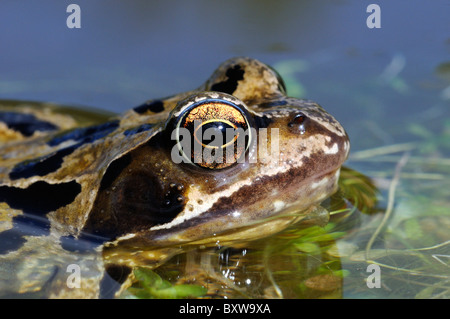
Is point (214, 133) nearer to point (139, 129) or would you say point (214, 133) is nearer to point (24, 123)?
point (139, 129)

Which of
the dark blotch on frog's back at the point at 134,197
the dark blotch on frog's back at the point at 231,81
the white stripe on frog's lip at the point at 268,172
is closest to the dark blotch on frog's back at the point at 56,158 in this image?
the dark blotch on frog's back at the point at 134,197

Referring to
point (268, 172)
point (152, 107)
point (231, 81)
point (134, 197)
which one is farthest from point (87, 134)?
point (268, 172)

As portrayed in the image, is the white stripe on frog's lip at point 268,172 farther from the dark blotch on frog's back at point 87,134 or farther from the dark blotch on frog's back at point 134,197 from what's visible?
the dark blotch on frog's back at point 87,134

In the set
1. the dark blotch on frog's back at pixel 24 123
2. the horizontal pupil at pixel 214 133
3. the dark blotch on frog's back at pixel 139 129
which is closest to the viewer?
the horizontal pupil at pixel 214 133

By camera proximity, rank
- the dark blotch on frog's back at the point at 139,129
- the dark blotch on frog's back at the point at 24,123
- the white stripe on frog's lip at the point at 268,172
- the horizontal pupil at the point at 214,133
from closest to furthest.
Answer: the horizontal pupil at the point at 214,133, the white stripe on frog's lip at the point at 268,172, the dark blotch on frog's back at the point at 139,129, the dark blotch on frog's back at the point at 24,123

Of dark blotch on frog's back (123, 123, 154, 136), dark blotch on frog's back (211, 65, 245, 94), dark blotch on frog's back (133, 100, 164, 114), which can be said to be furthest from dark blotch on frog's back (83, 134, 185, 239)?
dark blotch on frog's back (211, 65, 245, 94)
